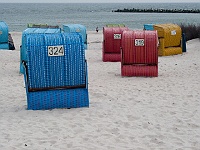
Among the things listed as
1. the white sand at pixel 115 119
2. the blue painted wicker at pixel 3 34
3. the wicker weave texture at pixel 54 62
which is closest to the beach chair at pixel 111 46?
the white sand at pixel 115 119

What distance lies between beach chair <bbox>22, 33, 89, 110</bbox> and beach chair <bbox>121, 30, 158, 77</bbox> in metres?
4.25

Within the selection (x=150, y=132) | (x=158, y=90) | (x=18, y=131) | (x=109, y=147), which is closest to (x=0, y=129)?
(x=18, y=131)

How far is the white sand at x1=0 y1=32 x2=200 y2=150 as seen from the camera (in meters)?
6.48

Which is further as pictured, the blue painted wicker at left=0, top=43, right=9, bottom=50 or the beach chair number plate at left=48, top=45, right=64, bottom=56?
the blue painted wicker at left=0, top=43, right=9, bottom=50

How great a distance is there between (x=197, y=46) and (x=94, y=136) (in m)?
17.3

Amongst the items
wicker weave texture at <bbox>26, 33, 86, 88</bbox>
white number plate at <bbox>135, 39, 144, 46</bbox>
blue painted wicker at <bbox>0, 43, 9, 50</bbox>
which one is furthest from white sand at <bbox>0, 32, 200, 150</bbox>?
blue painted wicker at <bbox>0, 43, 9, 50</bbox>

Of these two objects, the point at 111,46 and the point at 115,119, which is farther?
the point at 111,46

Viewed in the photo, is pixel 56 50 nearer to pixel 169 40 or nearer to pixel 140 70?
pixel 140 70

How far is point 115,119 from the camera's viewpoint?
25.6ft

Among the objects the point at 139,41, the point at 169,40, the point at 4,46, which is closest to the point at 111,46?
the point at 169,40

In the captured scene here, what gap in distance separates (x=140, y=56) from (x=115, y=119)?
5251 millimetres

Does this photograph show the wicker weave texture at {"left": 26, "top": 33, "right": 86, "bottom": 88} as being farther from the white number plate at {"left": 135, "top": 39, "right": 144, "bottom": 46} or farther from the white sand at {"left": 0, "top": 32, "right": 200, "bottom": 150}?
the white number plate at {"left": 135, "top": 39, "right": 144, "bottom": 46}

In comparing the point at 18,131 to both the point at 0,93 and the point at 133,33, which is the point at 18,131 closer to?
the point at 0,93

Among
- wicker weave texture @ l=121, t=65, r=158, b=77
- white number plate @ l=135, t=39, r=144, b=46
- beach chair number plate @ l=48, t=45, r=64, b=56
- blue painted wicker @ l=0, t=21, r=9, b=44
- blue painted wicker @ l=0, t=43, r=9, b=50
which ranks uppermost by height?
beach chair number plate @ l=48, t=45, r=64, b=56
